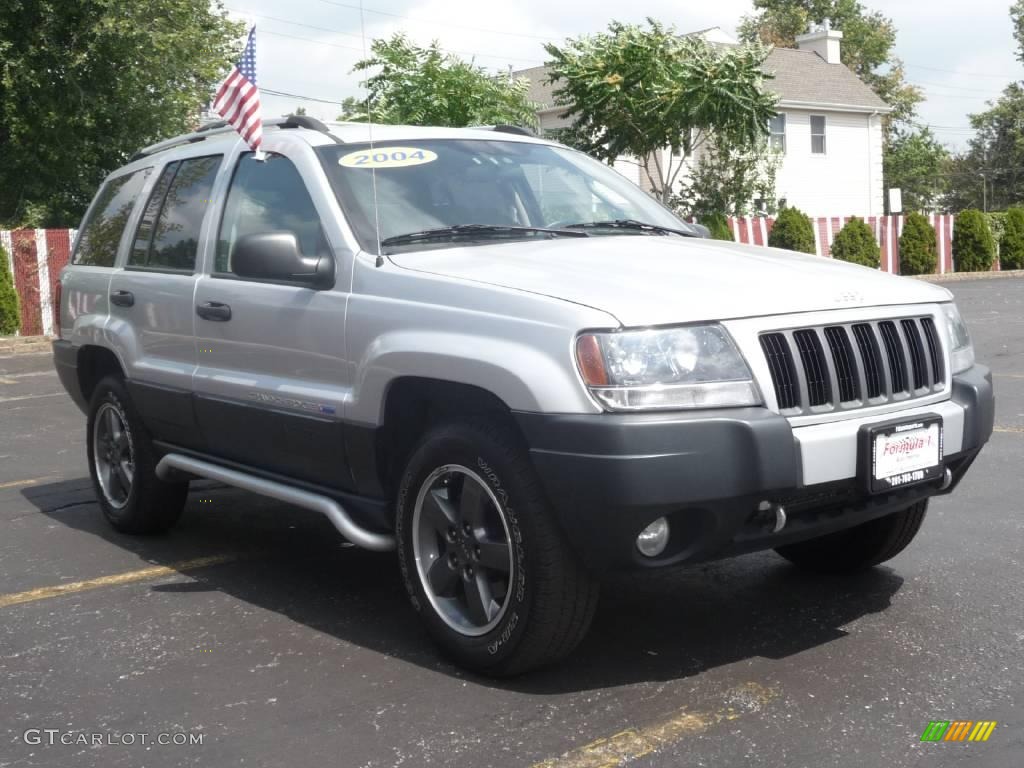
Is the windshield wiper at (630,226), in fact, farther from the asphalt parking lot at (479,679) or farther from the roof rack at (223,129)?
the asphalt parking lot at (479,679)

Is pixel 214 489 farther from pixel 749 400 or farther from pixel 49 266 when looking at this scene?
pixel 49 266

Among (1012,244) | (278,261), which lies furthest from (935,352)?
(1012,244)

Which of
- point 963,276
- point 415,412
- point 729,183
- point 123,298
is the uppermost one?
point 729,183

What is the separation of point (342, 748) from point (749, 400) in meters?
1.57

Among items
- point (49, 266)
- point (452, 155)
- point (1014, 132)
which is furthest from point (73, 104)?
point (1014, 132)

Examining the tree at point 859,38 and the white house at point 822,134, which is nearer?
the white house at point 822,134

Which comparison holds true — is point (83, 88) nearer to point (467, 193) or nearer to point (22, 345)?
point (22, 345)

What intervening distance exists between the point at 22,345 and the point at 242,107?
1473 centimetres

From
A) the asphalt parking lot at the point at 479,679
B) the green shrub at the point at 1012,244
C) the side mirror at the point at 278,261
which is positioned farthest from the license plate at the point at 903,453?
the green shrub at the point at 1012,244

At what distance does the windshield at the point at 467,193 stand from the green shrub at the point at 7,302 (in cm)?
1572

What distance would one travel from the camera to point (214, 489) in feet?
25.5

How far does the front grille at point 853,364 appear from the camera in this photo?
3.96 meters

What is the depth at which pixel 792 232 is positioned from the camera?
2994 cm

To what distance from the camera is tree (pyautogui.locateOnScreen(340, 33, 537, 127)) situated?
23375 millimetres
